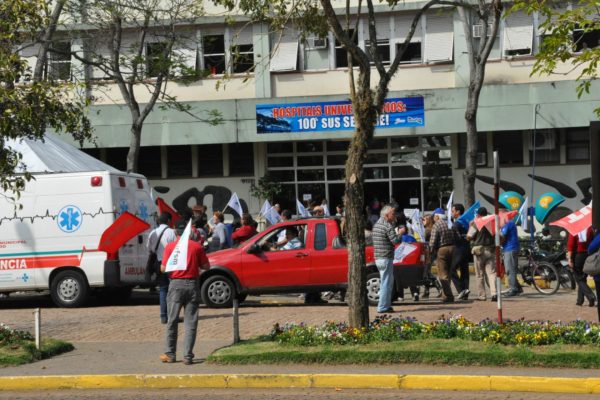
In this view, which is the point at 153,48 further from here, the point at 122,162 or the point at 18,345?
the point at 18,345

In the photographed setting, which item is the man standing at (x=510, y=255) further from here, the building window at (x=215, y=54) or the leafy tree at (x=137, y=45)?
the building window at (x=215, y=54)

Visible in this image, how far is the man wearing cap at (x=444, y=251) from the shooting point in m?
18.6

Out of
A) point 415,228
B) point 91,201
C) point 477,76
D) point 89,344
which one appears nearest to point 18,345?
point 89,344

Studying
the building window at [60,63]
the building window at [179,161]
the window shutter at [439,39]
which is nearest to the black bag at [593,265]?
the building window at [60,63]

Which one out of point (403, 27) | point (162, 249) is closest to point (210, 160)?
point (403, 27)

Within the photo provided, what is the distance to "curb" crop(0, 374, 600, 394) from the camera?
10.6 metres

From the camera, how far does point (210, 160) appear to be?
3394 centimetres

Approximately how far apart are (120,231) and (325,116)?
43.0 ft

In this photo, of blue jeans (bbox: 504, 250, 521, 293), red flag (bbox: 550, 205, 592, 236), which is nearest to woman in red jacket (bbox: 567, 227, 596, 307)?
red flag (bbox: 550, 205, 592, 236)

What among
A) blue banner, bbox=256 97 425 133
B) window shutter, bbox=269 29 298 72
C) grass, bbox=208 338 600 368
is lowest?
grass, bbox=208 338 600 368

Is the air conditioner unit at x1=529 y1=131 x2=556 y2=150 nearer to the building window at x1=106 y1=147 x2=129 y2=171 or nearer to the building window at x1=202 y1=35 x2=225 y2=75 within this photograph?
the building window at x1=202 y1=35 x2=225 y2=75

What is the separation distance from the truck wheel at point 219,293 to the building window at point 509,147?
15.6 meters

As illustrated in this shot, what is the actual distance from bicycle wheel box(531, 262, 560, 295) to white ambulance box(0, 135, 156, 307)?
26.1 feet

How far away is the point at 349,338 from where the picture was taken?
12445 millimetres
